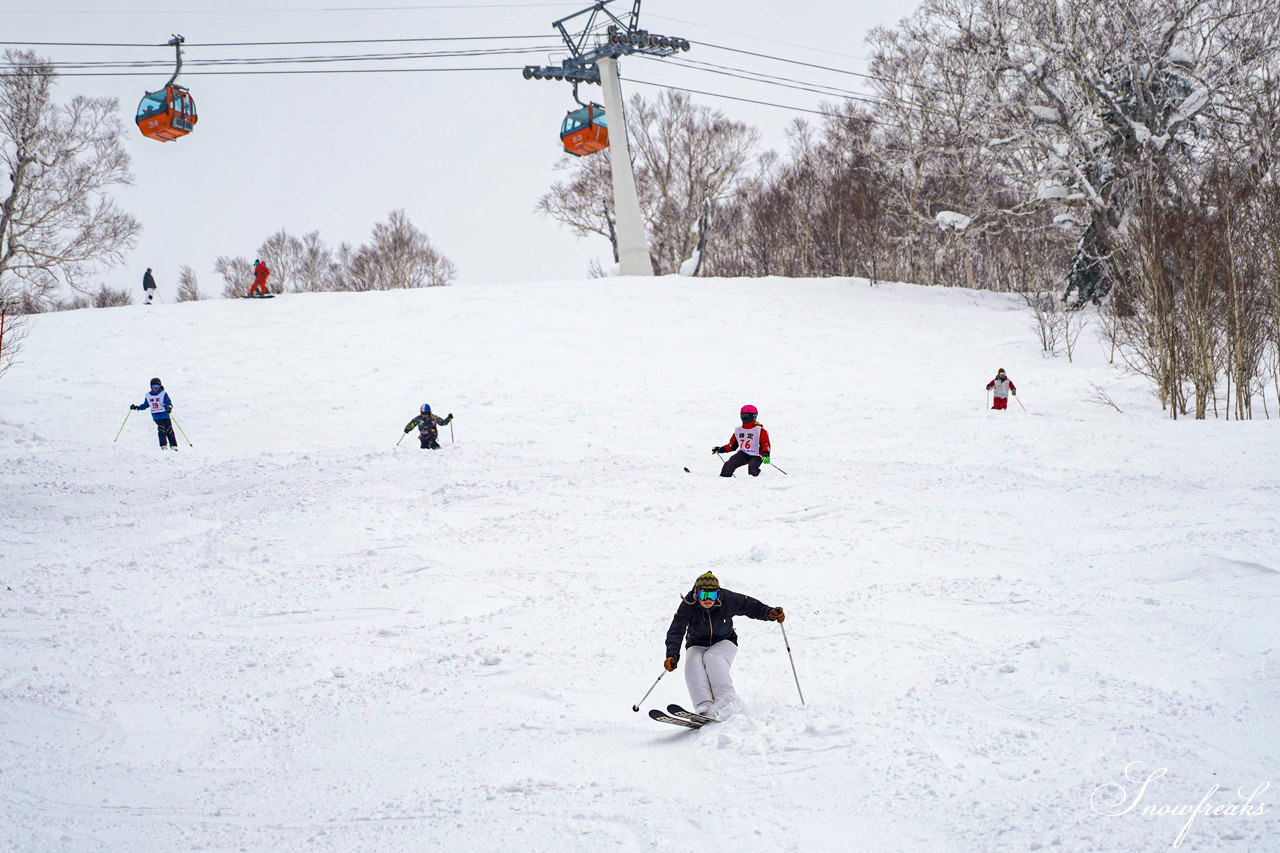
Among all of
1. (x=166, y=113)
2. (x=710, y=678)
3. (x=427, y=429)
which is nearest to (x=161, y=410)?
(x=427, y=429)

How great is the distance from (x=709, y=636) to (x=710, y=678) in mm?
332

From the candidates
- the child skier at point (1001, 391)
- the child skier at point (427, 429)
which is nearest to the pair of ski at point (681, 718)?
the child skier at point (427, 429)

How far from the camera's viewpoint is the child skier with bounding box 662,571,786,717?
5883 mm

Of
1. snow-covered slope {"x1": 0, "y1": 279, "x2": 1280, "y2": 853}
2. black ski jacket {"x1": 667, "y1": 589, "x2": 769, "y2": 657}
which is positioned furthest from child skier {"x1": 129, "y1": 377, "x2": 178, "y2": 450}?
black ski jacket {"x1": 667, "y1": 589, "x2": 769, "y2": 657}

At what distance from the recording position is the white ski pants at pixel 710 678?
5.77 meters

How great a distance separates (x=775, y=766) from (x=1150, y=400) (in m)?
16.7

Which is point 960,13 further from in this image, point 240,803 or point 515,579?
point 240,803

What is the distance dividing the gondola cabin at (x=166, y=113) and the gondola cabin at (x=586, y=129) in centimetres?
1082

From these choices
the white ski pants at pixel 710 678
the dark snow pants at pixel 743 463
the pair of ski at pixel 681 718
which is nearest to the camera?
the pair of ski at pixel 681 718

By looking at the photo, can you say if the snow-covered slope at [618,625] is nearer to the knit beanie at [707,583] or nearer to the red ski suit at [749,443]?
the red ski suit at [749,443]

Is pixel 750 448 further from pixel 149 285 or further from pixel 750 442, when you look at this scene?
pixel 149 285

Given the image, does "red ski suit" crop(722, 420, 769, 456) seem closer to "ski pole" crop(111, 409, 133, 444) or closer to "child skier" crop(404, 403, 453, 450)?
"child skier" crop(404, 403, 453, 450)

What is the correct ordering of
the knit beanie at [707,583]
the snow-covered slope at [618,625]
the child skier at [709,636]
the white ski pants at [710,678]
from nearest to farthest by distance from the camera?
the snow-covered slope at [618,625] → the white ski pants at [710,678] → the child skier at [709,636] → the knit beanie at [707,583]

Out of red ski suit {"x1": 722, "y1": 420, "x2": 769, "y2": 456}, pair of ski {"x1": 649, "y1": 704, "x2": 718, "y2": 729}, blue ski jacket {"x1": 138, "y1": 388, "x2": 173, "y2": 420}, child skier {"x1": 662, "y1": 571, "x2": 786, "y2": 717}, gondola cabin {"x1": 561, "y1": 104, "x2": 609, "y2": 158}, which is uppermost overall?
gondola cabin {"x1": 561, "y1": 104, "x2": 609, "y2": 158}
